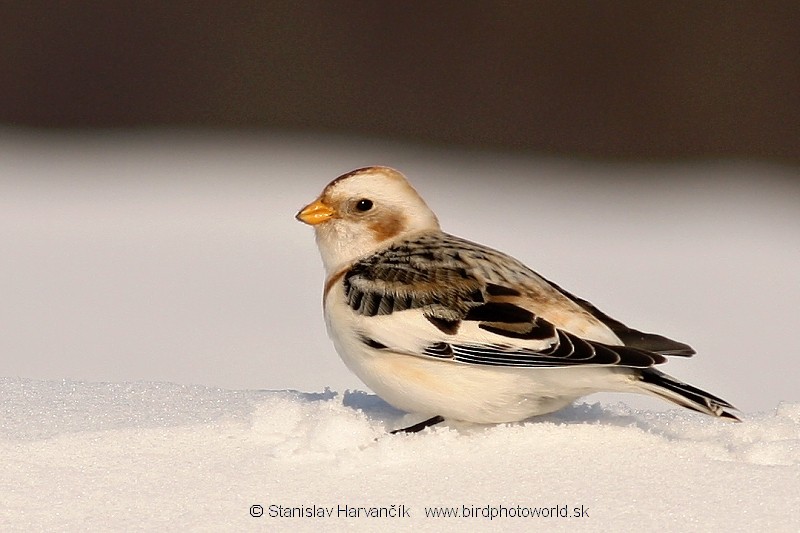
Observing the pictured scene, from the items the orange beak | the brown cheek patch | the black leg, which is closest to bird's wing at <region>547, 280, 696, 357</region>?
the black leg

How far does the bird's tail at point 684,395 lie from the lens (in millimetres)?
2975

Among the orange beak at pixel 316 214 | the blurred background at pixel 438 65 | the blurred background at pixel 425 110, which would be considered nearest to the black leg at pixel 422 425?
the orange beak at pixel 316 214

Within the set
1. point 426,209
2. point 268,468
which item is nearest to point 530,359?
point 268,468

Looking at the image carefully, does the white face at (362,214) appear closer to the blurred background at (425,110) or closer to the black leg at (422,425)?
the black leg at (422,425)

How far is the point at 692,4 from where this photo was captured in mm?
10852

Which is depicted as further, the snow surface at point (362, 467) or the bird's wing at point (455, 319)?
the bird's wing at point (455, 319)

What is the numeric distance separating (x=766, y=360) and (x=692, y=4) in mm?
5208

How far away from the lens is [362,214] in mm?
3867

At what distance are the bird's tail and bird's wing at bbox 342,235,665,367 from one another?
0.08m

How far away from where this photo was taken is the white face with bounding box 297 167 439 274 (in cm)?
384

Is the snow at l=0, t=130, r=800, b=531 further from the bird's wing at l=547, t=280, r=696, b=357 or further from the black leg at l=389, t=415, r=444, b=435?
the bird's wing at l=547, t=280, r=696, b=357

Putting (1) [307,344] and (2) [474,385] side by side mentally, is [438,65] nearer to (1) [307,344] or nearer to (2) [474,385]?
(1) [307,344]

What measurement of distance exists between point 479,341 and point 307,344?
3354 mm

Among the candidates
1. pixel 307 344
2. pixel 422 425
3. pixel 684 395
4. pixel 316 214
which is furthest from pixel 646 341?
pixel 307 344
